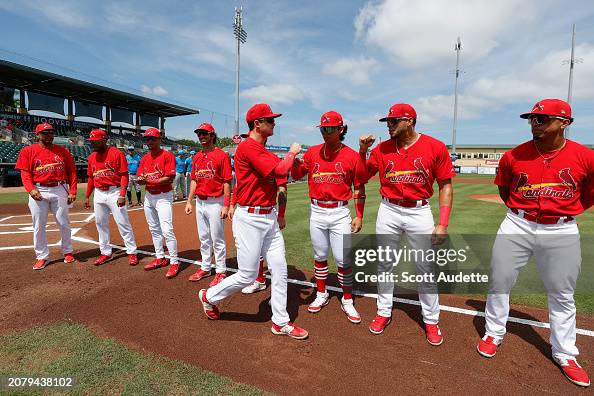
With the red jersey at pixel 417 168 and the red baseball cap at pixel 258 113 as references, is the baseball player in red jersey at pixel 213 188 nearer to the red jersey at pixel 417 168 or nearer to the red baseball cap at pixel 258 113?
the red baseball cap at pixel 258 113

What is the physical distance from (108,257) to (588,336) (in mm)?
6759

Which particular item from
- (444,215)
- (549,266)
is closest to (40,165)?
(444,215)

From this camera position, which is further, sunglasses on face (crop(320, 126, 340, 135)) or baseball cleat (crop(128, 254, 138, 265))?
baseball cleat (crop(128, 254, 138, 265))

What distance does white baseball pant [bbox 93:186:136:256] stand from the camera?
533 centimetres

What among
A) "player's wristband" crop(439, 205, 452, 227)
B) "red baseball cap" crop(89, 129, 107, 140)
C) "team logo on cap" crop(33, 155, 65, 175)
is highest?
"red baseball cap" crop(89, 129, 107, 140)

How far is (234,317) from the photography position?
12.2ft

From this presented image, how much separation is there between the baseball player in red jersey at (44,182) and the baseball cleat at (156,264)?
1.50 metres

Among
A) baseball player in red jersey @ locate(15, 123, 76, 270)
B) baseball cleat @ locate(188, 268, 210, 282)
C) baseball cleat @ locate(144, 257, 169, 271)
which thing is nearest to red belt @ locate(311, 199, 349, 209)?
baseball cleat @ locate(188, 268, 210, 282)

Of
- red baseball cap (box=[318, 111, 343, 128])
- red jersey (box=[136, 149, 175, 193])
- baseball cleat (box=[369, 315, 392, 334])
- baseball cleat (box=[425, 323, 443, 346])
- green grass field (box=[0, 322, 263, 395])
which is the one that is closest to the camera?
green grass field (box=[0, 322, 263, 395])

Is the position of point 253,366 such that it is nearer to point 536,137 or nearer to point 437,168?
point 437,168

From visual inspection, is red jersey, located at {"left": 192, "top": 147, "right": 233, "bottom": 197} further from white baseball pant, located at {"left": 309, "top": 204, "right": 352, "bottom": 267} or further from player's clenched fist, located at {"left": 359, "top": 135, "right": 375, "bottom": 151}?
player's clenched fist, located at {"left": 359, "top": 135, "right": 375, "bottom": 151}

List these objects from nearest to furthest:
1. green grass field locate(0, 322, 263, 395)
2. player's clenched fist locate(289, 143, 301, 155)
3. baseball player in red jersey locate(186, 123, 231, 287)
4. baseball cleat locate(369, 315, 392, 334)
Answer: green grass field locate(0, 322, 263, 395) < player's clenched fist locate(289, 143, 301, 155) < baseball cleat locate(369, 315, 392, 334) < baseball player in red jersey locate(186, 123, 231, 287)

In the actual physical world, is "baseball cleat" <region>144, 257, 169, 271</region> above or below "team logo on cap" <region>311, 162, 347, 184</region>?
below

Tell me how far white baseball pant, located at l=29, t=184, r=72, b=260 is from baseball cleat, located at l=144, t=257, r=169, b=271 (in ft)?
5.47
